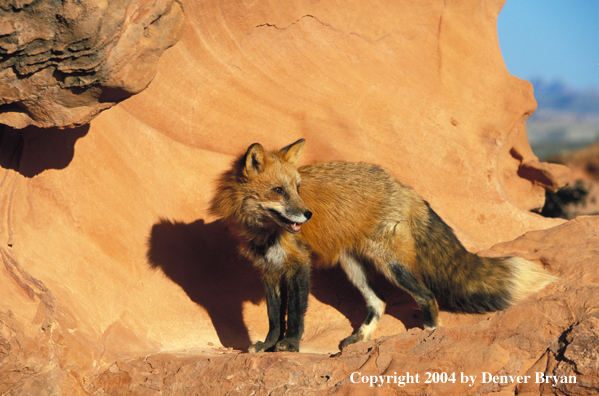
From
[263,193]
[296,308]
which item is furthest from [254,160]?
[296,308]

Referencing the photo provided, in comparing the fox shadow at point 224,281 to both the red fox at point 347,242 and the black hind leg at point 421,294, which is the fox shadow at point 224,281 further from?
the red fox at point 347,242

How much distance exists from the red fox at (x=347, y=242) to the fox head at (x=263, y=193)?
0.01 m

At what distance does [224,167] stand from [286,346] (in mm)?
2886

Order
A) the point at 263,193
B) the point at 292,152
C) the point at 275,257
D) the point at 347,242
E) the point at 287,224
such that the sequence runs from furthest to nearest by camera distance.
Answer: the point at 347,242, the point at 292,152, the point at 275,257, the point at 263,193, the point at 287,224

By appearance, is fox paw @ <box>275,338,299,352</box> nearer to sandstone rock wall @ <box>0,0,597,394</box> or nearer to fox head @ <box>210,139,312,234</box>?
sandstone rock wall @ <box>0,0,597,394</box>

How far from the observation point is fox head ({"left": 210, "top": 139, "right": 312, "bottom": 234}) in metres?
4.76

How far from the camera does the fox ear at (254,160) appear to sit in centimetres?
482

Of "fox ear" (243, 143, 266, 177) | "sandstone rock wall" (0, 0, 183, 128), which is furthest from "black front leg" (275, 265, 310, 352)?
"sandstone rock wall" (0, 0, 183, 128)

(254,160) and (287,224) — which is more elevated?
(254,160)

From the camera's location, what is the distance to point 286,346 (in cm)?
470

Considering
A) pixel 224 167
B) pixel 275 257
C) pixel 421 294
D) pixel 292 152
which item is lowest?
pixel 275 257

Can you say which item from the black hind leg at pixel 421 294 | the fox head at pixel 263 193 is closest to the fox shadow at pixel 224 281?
the black hind leg at pixel 421 294

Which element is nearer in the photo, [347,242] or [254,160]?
[254,160]

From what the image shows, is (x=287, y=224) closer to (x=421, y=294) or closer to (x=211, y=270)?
(x=421, y=294)
